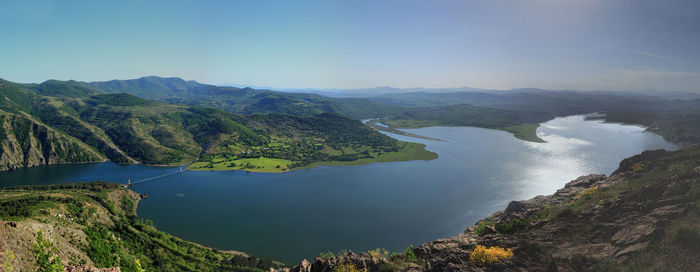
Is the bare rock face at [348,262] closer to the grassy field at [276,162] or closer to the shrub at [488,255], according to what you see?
the shrub at [488,255]

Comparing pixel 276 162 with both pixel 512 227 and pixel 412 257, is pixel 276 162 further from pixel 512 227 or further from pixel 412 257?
pixel 512 227

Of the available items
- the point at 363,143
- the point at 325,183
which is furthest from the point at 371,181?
the point at 363,143

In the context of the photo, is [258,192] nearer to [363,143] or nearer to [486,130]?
[363,143]

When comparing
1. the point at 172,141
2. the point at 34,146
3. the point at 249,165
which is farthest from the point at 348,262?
the point at 34,146

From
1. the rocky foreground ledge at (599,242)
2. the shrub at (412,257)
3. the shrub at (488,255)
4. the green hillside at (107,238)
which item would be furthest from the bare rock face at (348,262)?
the green hillside at (107,238)

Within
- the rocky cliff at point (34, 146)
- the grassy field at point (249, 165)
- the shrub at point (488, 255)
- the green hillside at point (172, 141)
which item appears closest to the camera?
the shrub at point (488, 255)

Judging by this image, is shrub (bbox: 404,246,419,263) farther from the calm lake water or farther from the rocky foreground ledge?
the calm lake water
